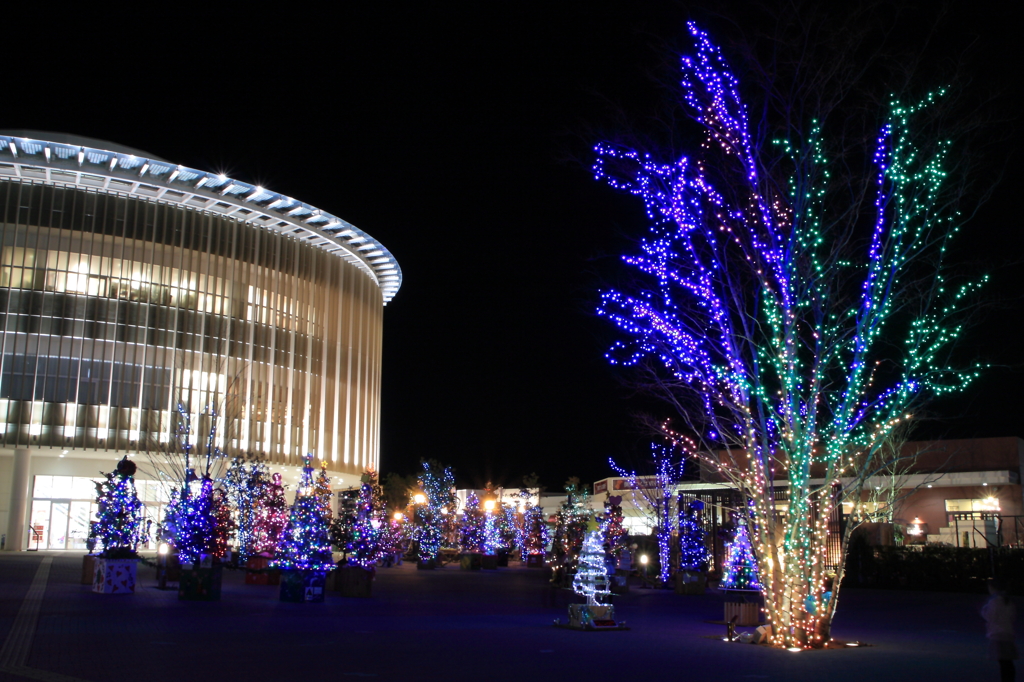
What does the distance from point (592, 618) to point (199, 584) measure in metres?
9.83

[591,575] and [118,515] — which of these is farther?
[118,515]

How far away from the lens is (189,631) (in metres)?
14.2

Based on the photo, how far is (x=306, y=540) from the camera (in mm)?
21703

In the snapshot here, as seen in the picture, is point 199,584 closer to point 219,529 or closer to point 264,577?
point 264,577

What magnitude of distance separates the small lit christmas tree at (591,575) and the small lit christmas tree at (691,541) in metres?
14.3

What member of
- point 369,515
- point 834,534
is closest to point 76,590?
point 369,515

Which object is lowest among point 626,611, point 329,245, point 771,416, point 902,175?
point 626,611

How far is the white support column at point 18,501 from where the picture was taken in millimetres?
45562

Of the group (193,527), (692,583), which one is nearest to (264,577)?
(193,527)

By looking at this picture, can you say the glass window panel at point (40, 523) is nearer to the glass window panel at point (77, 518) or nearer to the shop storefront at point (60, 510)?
the shop storefront at point (60, 510)

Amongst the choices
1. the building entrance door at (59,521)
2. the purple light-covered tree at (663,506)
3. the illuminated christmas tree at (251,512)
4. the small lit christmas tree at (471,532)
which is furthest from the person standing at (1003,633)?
the building entrance door at (59,521)

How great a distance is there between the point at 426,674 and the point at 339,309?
5097 centimetres

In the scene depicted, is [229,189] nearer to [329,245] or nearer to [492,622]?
[329,245]

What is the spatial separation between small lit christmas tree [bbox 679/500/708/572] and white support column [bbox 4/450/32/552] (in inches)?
1368
